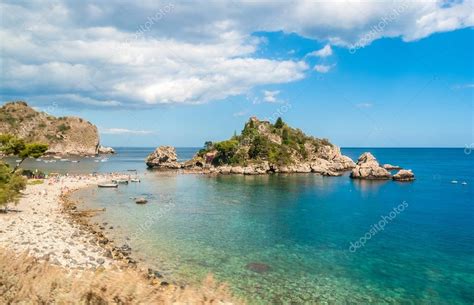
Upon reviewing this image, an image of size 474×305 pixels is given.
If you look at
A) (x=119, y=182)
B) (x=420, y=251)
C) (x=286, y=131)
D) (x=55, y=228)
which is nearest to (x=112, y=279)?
(x=55, y=228)

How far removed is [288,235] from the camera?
40.7 m

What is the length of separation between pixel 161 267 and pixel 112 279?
2243 centimetres

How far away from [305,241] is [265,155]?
8216cm

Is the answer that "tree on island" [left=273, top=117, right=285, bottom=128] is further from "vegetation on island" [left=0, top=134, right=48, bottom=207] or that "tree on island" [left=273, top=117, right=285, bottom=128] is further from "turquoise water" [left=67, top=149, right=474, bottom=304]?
"vegetation on island" [left=0, top=134, right=48, bottom=207]

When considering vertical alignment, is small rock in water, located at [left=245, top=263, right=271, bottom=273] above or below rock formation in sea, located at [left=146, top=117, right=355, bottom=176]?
below

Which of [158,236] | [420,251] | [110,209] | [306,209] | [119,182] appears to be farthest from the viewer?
[119,182]

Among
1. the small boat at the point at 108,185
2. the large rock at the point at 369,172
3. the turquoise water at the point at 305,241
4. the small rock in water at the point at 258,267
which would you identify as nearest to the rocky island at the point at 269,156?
the large rock at the point at 369,172

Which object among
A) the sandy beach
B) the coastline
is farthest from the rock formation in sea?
the sandy beach

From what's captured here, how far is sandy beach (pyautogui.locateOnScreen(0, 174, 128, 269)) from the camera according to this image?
27078mm

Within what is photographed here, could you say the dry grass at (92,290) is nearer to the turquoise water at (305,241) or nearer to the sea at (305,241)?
the sea at (305,241)

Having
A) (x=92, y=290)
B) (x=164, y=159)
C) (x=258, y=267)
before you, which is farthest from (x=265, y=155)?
(x=92, y=290)

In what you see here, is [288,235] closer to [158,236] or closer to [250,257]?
Result: [250,257]
